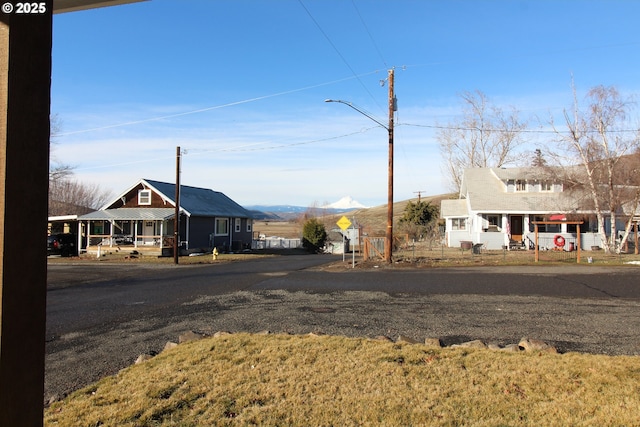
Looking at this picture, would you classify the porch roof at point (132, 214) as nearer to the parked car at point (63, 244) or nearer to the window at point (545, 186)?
the parked car at point (63, 244)

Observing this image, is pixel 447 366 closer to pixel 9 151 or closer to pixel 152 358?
pixel 152 358

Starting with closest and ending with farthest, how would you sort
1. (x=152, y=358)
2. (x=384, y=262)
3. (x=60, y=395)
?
(x=60, y=395) → (x=152, y=358) → (x=384, y=262)

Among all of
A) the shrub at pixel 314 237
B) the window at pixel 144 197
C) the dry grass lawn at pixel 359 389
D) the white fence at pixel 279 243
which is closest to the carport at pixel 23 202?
the dry grass lawn at pixel 359 389

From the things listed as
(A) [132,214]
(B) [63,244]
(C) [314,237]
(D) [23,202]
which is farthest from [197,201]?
(D) [23,202]

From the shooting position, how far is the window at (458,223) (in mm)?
38781

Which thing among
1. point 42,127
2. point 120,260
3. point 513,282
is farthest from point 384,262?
point 42,127

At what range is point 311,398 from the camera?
441 centimetres

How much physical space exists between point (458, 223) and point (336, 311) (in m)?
31.7

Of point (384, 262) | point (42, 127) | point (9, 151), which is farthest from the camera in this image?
point (384, 262)

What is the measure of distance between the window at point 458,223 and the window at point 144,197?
82.9ft

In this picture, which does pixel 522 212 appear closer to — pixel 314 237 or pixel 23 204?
pixel 314 237

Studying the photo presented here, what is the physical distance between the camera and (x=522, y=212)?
107ft

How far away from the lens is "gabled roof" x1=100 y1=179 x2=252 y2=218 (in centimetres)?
3378

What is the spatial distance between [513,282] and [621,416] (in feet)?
38.7
